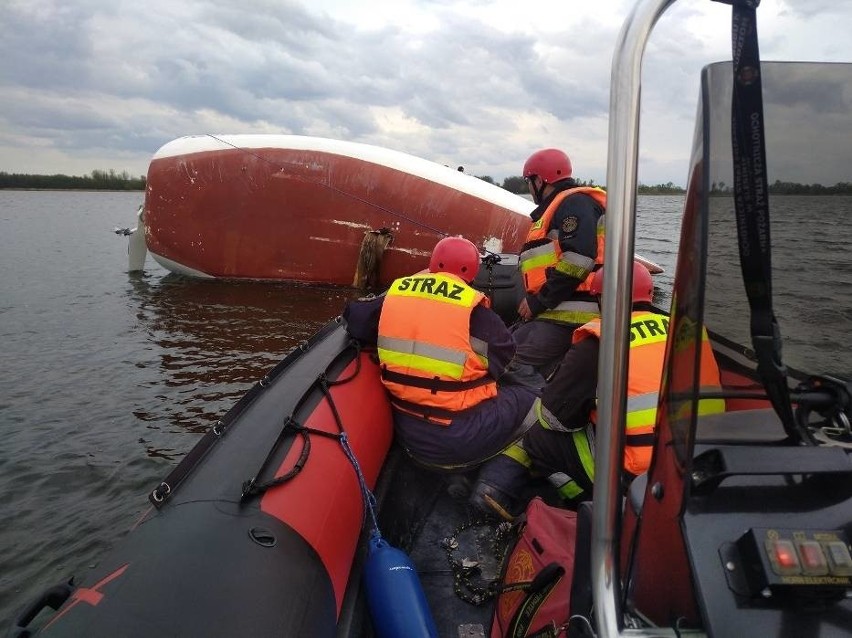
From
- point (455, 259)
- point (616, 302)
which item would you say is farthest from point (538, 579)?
point (455, 259)

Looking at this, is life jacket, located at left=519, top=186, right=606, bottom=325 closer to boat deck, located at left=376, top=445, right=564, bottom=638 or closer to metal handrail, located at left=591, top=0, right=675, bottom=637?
boat deck, located at left=376, top=445, right=564, bottom=638

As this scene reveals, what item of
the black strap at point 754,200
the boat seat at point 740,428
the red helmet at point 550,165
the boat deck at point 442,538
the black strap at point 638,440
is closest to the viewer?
the black strap at point 754,200

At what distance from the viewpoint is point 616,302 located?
0.77 metres

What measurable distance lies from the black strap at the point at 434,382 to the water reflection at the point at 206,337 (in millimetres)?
2349

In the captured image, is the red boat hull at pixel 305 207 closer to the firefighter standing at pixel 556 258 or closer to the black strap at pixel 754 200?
the firefighter standing at pixel 556 258

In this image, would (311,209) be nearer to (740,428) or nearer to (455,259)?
(455,259)

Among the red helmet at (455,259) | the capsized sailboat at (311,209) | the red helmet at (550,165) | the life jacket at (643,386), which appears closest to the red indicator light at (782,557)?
the life jacket at (643,386)

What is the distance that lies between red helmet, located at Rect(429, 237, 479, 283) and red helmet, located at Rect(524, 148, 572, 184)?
42.9 inches

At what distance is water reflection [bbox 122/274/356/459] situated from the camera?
4.93 metres

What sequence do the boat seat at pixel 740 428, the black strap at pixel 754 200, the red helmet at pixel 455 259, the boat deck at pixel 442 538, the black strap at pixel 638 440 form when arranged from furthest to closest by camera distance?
the red helmet at pixel 455 259 → the boat deck at pixel 442 538 → the black strap at pixel 638 440 → the boat seat at pixel 740 428 → the black strap at pixel 754 200

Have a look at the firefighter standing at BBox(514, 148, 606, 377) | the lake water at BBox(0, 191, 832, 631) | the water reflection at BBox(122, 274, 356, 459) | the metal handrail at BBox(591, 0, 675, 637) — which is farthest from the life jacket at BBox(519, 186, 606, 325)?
the water reflection at BBox(122, 274, 356, 459)

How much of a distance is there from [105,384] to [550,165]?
4607 millimetres

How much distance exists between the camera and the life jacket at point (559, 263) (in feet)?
11.5

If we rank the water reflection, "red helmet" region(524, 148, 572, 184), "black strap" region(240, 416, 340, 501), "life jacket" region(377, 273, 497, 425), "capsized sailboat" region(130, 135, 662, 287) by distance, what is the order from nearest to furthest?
"black strap" region(240, 416, 340, 501) < "life jacket" region(377, 273, 497, 425) < "red helmet" region(524, 148, 572, 184) < the water reflection < "capsized sailboat" region(130, 135, 662, 287)
